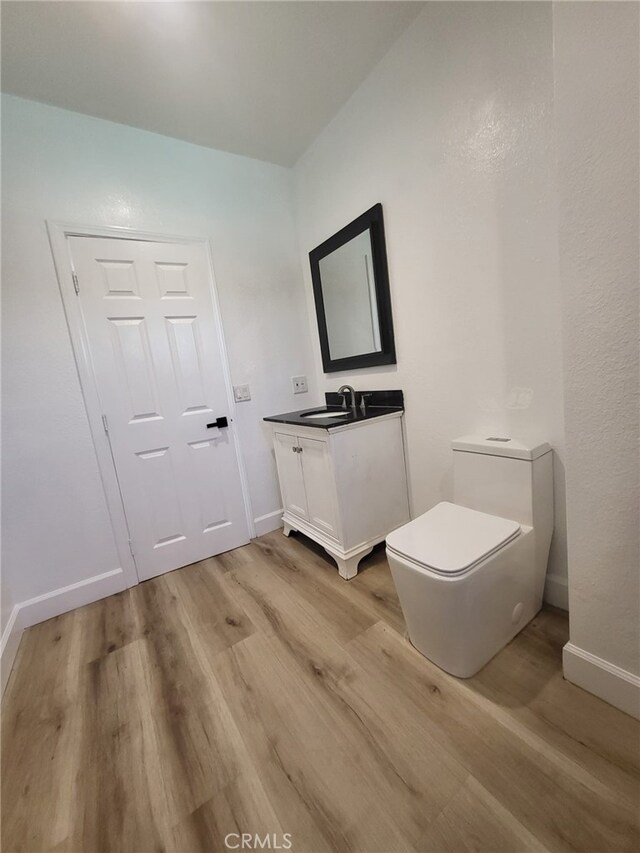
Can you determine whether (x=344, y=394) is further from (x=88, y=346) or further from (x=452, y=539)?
(x=88, y=346)

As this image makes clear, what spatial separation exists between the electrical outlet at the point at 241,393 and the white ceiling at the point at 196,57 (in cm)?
151

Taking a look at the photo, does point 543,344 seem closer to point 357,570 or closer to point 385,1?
point 357,570

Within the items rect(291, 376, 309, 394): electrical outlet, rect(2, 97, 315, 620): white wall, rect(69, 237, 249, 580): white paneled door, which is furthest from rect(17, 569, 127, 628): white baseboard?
rect(291, 376, 309, 394): electrical outlet

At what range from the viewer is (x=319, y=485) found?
70.7 inches

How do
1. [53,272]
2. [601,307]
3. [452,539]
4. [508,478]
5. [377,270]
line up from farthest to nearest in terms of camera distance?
[377,270], [53,272], [508,478], [452,539], [601,307]

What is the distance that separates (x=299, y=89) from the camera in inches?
65.9

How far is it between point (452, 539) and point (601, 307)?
0.82 metres

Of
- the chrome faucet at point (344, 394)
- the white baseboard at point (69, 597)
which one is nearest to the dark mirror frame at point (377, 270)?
the chrome faucet at point (344, 394)

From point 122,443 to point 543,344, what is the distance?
2.14 metres

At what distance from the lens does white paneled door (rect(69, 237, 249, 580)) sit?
5.77 feet

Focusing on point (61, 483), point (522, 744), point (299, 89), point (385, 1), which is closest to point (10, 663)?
point (61, 483)

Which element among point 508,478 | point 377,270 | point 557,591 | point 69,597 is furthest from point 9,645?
point 377,270

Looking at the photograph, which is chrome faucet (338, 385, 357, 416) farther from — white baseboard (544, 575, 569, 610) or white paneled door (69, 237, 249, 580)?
white baseboard (544, 575, 569, 610)

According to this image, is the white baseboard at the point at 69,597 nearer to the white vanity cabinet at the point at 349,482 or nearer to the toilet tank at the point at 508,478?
the white vanity cabinet at the point at 349,482
